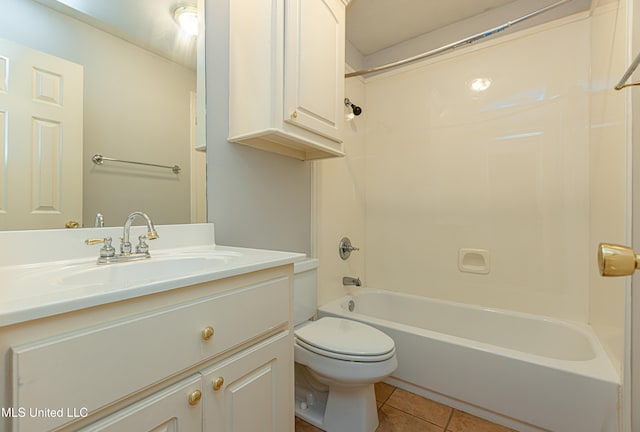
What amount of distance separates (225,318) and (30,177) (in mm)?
721

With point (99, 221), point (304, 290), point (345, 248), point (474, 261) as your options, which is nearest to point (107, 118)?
point (99, 221)

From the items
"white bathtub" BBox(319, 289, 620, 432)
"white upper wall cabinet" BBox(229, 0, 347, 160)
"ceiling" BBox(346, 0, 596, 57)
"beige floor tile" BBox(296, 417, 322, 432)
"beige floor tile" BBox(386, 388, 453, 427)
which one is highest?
"ceiling" BBox(346, 0, 596, 57)

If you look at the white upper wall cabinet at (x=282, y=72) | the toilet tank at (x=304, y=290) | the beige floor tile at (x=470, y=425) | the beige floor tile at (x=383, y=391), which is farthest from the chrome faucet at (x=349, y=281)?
the white upper wall cabinet at (x=282, y=72)

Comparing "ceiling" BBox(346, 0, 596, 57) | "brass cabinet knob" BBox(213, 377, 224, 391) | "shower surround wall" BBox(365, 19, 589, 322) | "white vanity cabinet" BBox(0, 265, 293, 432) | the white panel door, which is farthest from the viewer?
"ceiling" BBox(346, 0, 596, 57)

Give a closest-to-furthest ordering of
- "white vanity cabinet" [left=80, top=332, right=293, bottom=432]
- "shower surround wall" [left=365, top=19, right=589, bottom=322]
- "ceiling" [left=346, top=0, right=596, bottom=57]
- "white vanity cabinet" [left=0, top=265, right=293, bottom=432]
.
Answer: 1. "white vanity cabinet" [left=0, top=265, right=293, bottom=432]
2. "white vanity cabinet" [left=80, top=332, right=293, bottom=432]
3. "shower surround wall" [left=365, top=19, right=589, bottom=322]
4. "ceiling" [left=346, top=0, right=596, bottom=57]

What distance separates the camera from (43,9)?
0.82 meters

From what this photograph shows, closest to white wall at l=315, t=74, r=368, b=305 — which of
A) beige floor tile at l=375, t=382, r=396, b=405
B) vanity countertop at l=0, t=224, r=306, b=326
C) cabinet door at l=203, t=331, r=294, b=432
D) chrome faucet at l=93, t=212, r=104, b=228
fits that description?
beige floor tile at l=375, t=382, r=396, b=405

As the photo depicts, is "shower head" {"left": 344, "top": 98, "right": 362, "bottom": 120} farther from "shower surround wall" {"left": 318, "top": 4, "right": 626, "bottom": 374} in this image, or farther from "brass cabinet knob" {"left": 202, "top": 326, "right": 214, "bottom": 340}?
"brass cabinet knob" {"left": 202, "top": 326, "right": 214, "bottom": 340}

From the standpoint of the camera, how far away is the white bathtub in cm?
108

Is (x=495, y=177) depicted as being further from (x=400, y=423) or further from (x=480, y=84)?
(x=400, y=423)

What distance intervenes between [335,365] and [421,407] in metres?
0.66

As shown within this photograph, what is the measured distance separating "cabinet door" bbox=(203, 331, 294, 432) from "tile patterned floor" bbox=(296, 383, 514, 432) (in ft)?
2.13

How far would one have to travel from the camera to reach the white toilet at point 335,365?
3.57ft

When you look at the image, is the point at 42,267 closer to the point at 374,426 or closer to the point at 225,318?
the point at 225,318
